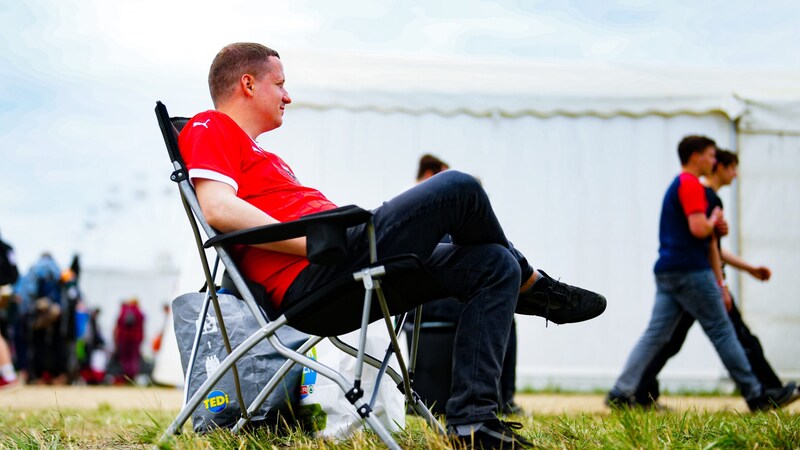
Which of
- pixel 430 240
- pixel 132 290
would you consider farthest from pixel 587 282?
pixel 132 290

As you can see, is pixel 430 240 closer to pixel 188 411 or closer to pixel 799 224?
pixel 188 411

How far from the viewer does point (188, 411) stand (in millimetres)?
2395

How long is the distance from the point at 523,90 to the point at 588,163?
761 millimetres

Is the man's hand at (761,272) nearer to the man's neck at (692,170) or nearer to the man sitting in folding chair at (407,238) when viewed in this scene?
the man's neck at (692,170)

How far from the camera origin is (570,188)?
23.4 ft

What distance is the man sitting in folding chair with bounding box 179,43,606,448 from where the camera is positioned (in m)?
2.32

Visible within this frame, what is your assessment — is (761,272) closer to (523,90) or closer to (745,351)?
(745,351)

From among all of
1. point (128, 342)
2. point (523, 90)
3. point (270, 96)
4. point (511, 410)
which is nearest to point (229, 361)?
point (270, 96)

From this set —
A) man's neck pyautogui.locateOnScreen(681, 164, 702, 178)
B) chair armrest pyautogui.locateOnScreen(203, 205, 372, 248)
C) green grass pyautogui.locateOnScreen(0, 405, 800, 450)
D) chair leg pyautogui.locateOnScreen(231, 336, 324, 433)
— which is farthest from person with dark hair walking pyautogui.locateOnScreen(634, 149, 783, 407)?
chair armrest pyautogui.locateOnScreen(203, 205, 372, 248)

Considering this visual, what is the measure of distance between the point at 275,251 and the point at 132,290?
58.6ft

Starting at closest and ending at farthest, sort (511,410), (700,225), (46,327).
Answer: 1. (511,410)
2. (700,225)
3. (46,327)

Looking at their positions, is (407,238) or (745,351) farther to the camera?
(745,351)

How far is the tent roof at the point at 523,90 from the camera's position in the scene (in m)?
6.92

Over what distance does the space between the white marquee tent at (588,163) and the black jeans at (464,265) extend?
4.48m
